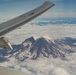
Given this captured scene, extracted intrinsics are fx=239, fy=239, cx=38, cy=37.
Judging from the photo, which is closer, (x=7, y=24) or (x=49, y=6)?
(x=7, y=24)

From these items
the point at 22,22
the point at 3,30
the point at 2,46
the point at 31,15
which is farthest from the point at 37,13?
the point at 2,46

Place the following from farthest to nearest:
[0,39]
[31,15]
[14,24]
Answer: [31,15] → [14,24] → [0,39]

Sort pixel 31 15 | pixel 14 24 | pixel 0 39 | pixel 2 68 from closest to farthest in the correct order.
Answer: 1. pixel 0 39
2. pixel 2 68
3. pixel 14 24
4. pixel 31 15

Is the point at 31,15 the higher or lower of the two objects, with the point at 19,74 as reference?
higher

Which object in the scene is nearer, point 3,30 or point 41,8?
point 3,30

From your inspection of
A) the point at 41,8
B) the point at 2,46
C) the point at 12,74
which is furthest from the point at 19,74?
the point at 41,8

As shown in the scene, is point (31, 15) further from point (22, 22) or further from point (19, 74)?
point (19, 74)

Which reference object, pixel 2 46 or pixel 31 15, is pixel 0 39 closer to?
pixel 2 46

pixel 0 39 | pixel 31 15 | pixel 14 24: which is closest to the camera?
pixel 0 39

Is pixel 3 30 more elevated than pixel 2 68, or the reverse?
pixel 3 30
